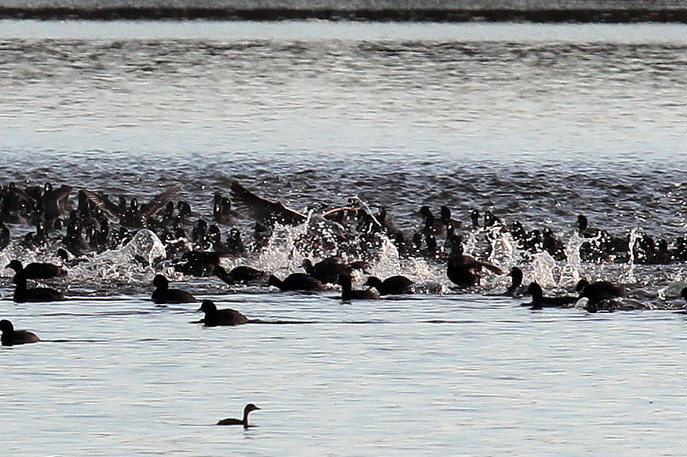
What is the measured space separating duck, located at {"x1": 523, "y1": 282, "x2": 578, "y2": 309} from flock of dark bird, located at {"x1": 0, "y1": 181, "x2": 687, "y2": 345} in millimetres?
18

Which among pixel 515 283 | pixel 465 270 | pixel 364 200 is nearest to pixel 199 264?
pixel 465 270

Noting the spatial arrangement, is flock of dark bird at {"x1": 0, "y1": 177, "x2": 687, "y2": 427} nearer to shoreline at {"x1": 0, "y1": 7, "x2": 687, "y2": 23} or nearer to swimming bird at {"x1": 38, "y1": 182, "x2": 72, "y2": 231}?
swimming bird at {"x1": 38, "y1": 182, "x2": 72, "y2": 231}

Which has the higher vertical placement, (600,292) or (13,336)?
(13,336)

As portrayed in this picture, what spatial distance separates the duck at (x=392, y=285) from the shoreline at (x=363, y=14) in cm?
4628

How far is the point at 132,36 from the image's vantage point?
198ft

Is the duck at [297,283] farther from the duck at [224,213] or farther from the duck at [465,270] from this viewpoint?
the duck at [224,213]

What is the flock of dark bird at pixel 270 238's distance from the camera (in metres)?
22.2

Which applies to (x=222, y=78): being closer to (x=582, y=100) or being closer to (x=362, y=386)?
(x=582, y=100)

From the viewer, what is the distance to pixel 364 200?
105ft

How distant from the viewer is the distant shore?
69.4 metres

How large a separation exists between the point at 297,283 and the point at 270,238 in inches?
143

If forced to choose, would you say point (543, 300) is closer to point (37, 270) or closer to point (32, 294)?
point (32, 294)

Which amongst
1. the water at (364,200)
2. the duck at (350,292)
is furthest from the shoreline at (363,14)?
the duck at (350,292)

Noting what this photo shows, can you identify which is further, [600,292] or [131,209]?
[131,209]
